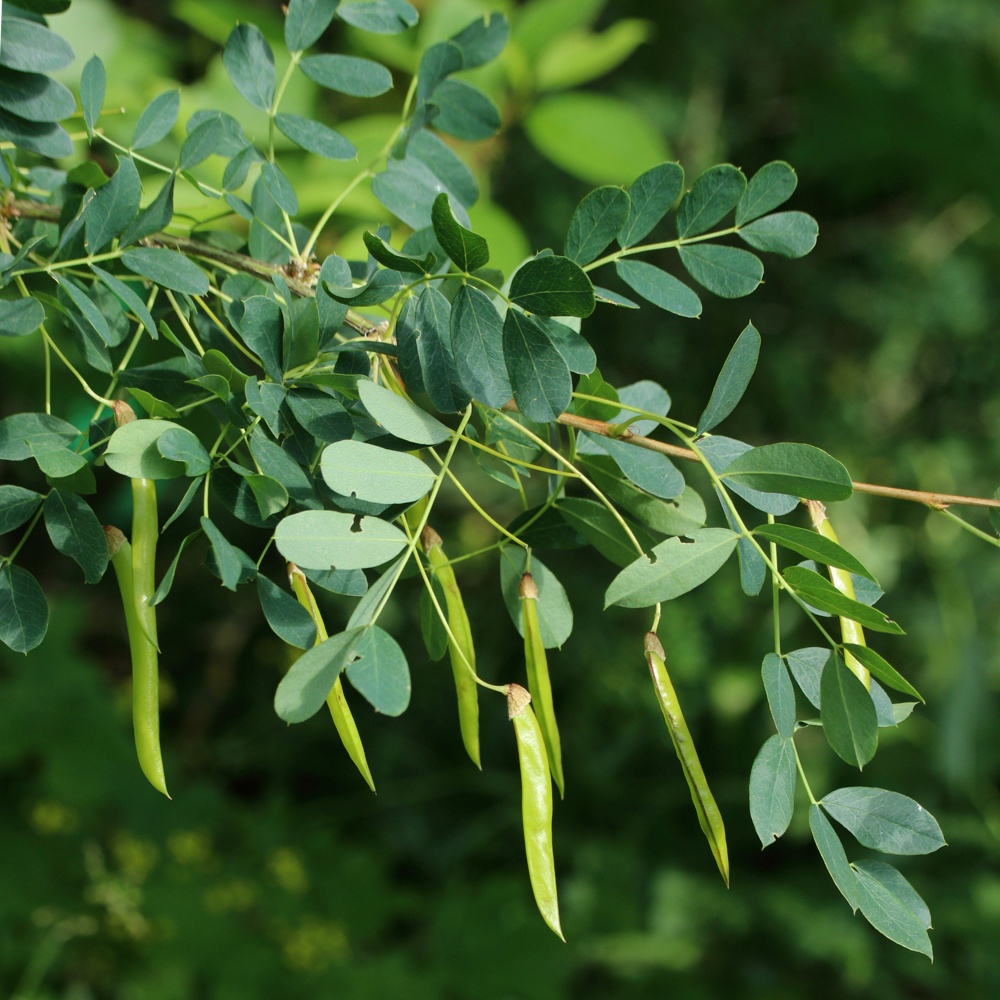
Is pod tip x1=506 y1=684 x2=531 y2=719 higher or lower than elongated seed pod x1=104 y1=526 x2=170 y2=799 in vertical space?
higher

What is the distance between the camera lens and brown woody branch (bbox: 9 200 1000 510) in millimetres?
303

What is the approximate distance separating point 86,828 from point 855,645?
44.7 inches

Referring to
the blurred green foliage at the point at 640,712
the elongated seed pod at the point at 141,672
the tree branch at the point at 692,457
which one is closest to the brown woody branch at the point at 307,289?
the tree branch at the point at 692,457

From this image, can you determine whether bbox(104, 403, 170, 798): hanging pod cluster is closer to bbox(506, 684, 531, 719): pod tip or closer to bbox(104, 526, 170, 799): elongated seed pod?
bbox(104, 526, 170, 799): elongated seed pod

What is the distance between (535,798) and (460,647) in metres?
0.05

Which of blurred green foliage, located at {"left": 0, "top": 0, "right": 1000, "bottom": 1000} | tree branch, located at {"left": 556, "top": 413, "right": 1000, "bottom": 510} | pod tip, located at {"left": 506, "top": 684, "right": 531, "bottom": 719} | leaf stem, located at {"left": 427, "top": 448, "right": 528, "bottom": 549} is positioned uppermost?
tree branch, located at {"left": 556, "top": 413, "right": 1000, "bottom": 510}

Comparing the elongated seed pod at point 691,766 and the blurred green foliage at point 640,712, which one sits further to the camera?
the blurred green foliage at point 640,712

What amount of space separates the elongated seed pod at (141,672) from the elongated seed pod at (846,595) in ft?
0.68

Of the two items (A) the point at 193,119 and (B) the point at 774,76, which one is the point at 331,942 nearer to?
(A) the point at 193,119

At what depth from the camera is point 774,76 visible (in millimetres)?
1624

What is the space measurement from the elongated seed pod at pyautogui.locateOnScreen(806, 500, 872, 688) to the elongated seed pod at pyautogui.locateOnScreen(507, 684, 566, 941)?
93 millimetres

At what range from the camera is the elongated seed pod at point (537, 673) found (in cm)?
30

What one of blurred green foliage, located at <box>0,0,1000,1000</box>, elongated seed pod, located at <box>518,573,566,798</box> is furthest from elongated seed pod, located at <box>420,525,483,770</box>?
blurred green foliage, located at <box>0,0,1000,1000</box>

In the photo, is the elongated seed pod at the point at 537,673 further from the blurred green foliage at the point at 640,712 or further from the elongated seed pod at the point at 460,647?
the blurred green foliage at the point at 640,712
